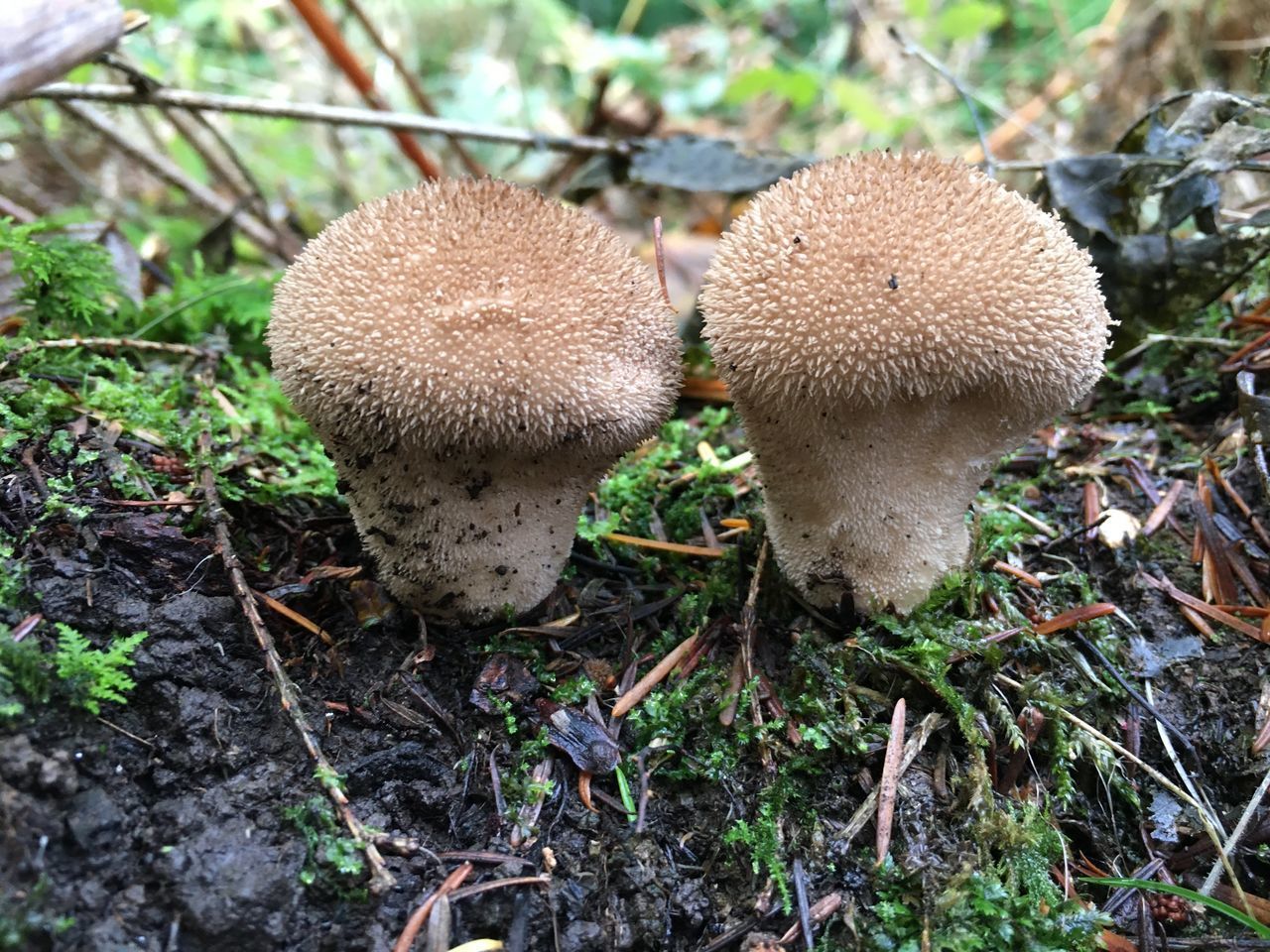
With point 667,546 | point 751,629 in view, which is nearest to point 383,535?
point 667,546

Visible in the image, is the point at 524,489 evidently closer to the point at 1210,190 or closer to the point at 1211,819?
→ the point at 1211,819

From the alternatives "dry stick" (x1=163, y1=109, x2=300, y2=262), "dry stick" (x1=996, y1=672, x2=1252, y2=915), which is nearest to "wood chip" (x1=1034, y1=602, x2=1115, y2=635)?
"dry stick" (x1=996, y1=672, x2=1252, y2=915)

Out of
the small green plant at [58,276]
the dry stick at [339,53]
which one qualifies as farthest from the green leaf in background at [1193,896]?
the dry stick at [339,53]

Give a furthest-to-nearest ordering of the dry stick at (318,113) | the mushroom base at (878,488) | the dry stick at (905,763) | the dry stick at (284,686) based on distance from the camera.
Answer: the dry stick at (318,113)
the mushroom base at (878,488)
the dry stick at (905,763)
the dry stick at (284,686)

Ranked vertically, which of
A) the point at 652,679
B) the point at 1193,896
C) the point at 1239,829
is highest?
the point at 652,679

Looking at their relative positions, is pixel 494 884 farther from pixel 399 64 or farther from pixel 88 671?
pixel 399 64

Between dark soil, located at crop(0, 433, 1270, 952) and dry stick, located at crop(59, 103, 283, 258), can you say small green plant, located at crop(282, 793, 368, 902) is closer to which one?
dark soil, located at crop(0, 433, 1270, 952)

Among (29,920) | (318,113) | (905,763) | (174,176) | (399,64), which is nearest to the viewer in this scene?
(29,920)

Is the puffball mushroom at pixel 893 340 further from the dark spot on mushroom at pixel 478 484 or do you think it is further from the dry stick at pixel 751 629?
the dark spot on mushroom at pixel 478 484
